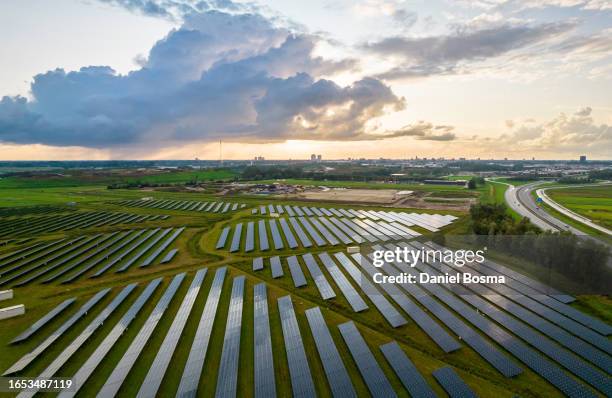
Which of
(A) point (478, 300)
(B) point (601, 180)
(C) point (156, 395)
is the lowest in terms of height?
(C) point (156, 395)

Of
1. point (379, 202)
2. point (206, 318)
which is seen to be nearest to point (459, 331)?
point (206, 318)

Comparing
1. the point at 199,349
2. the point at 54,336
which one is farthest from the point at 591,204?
the point at 54,336

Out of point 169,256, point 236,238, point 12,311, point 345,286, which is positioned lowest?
point 12,311

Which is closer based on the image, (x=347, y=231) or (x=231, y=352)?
(x=231, y=352)

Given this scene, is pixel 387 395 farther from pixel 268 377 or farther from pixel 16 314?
pixel 16 314

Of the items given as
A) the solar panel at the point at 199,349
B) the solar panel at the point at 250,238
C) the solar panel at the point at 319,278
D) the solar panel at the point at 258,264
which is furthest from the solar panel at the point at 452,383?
the solar panel at the point at 250,238

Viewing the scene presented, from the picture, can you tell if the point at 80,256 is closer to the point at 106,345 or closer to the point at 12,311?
the point at 12,311

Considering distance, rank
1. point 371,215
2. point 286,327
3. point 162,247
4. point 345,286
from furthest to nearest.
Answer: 1. point 371,215
2. point 162,247
3. point 345,286
4. point 286,327
